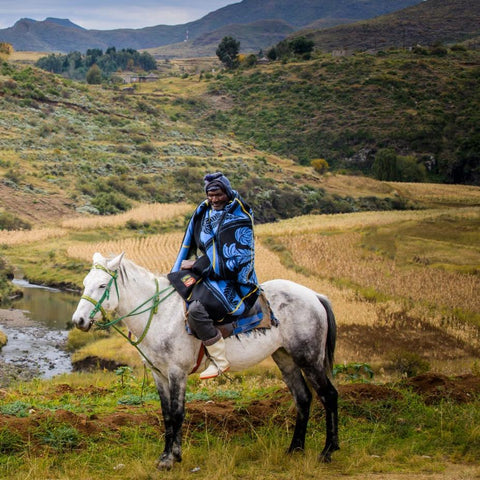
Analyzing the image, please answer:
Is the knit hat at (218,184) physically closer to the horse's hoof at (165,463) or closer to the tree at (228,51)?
the horse's hoof at (165,463)

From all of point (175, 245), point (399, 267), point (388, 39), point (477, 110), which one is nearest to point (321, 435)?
point (399, 267)

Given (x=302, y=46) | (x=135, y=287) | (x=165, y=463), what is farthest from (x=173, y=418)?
(x=302, y=46)

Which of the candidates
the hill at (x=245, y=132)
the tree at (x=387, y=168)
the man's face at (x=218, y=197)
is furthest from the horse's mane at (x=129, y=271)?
the tree at (x=387, y=168)

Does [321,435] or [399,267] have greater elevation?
[321,435]

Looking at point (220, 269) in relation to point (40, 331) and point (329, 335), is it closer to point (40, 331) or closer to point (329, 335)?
point (329, 335)

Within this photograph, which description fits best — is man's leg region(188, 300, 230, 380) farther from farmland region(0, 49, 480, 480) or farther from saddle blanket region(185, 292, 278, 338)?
A: farmland region(0, 49, 480, 480)

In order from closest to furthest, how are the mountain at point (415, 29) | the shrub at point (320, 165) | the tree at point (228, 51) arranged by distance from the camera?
1. the shrub at point (320, 165)
2. the tree at point (228, 51)
3. the mountain at point (415, 29)

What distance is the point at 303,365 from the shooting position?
6.57m

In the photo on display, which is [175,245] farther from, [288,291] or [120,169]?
[288,291]

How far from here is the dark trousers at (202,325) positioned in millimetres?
5898

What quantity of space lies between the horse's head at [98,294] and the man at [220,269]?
0.62 m

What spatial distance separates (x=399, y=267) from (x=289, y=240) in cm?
791

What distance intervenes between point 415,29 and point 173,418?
480 feet

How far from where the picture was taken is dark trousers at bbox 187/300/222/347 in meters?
5.90
